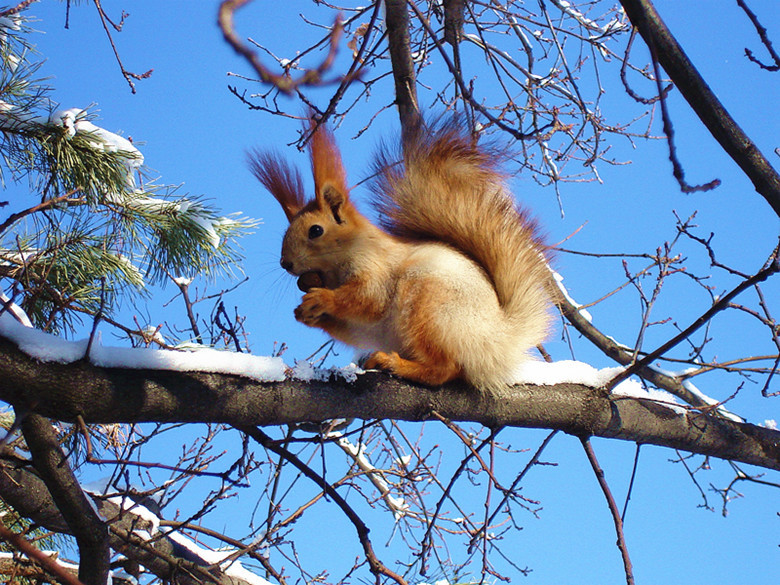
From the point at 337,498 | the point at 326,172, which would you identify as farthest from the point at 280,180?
the point at 337,498

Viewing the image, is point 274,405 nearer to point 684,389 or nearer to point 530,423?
point 530,423

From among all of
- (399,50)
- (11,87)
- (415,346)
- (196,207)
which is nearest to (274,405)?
(415,346)

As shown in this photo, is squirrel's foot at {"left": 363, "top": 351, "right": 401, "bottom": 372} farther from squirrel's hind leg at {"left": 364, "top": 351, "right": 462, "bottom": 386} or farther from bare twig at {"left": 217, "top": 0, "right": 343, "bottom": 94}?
bare twig at {"left": 217, "top": 0, "right": 343, "bottom": 94}

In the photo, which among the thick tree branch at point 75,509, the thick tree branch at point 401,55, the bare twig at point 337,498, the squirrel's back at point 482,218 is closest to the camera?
the thick tree branch at point 75,509

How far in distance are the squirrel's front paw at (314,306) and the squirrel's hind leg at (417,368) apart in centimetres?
19

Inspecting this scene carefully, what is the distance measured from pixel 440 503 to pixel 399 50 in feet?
4.86

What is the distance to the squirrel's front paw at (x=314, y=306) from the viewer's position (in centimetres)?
174

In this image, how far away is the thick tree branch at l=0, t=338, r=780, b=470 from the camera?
50.2 inches

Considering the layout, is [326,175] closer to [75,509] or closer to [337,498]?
[337,498]

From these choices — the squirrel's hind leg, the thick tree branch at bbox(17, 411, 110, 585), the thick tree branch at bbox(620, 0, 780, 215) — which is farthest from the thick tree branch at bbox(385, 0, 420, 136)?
the thick tree branch at bbox(17, 411, 110, 585)

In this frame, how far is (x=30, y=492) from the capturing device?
1.79 m

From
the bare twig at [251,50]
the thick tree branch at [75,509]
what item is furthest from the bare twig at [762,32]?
the thick tree branch at [75,509]

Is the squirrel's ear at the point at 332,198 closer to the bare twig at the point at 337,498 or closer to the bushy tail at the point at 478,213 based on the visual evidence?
the bushy tail at the point at 478,213

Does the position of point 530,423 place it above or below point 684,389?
below
